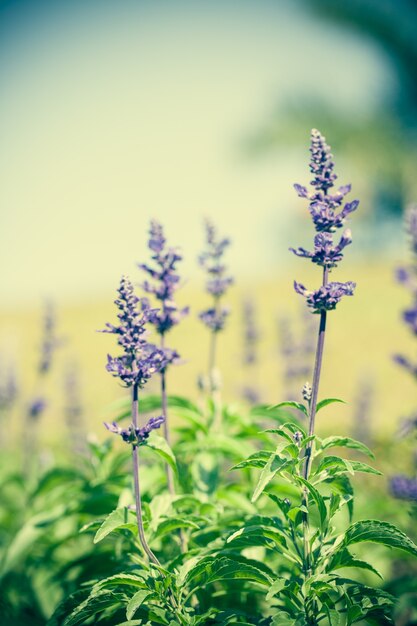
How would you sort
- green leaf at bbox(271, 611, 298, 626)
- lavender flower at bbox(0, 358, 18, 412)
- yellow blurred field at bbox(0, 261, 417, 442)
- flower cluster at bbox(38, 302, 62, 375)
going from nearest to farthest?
1. green leaf at bbox(271, 611, 298, 626)
2. flower cluster at bbox(38, 302, 62, 375)
3. lavender flower at bbox(0, 358, 18, 412)
4. yellow blurred field at bbox(0, 261, 417, 442)

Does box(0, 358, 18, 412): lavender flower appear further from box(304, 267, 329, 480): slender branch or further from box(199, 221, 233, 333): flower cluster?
box(304, 267, 329, 480): slender branch

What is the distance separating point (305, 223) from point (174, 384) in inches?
561

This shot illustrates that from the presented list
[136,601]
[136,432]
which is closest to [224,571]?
[136,601]

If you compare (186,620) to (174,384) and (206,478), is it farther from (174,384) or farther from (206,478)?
(174,384)

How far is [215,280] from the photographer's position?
142 inches

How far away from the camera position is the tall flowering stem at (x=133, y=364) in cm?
214

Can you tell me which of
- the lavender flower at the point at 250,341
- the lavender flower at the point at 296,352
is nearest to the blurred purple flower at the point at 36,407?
the lavender flower at the point at 250,341

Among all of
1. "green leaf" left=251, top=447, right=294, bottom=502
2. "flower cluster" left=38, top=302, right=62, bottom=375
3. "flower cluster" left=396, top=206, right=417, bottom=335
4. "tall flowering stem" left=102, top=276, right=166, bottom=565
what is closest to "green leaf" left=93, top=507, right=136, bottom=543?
"tall flowering stem" left=102, top=276, right=166, bottom=565

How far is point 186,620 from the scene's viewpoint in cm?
214

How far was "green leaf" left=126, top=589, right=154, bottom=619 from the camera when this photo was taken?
194cm

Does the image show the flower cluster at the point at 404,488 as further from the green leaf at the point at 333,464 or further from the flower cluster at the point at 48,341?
the flower cluster at the point at 48,341

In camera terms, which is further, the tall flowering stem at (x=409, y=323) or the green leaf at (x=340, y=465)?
the tall flowering stem at (x=409, y=323)

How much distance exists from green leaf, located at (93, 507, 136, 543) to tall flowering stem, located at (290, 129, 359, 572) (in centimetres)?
58

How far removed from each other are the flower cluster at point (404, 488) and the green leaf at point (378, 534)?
110cm
